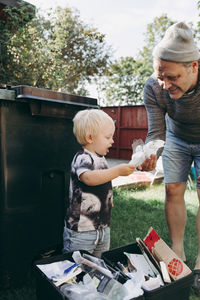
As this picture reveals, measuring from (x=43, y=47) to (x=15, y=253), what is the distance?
18.6 feet

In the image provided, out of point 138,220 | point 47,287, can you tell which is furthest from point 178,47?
point 138,220

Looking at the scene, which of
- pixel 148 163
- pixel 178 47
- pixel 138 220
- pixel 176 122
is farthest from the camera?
pixel 138 220

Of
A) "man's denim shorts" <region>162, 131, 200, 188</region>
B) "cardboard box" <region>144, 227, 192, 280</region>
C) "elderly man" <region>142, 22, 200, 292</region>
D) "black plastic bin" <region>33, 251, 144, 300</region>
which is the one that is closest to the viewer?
"black plastic bin" <region>33, 251, 144, 300</region>

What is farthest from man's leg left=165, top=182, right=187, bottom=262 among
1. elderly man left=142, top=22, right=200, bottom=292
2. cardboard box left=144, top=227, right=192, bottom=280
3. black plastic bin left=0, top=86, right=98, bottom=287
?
black plastic bin left=0, top=86, right=98, bottom=287

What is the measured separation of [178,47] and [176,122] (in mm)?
672

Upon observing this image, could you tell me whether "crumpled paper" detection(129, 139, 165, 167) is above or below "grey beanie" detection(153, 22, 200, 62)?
below

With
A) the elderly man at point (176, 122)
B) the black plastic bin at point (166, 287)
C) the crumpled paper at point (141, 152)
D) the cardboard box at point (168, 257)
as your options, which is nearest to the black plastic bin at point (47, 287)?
the black plastic bin at point (166, 287)

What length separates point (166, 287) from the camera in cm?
112

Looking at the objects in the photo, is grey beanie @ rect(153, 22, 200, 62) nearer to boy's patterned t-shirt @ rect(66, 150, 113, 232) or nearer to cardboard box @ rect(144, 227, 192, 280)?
boy's patterned t-shirt @ rect(66, 150, 113, 232)

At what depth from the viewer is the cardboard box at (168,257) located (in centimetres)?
131

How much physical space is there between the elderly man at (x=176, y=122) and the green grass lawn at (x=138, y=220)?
43cm

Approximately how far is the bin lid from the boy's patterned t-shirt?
38cm

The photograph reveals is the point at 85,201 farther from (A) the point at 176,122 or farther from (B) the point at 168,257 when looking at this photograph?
(A) the point at 176,122

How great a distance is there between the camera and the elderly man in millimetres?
1650
